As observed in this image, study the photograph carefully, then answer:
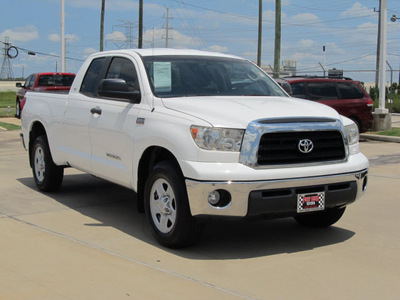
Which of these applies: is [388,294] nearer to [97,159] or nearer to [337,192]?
[337,192]

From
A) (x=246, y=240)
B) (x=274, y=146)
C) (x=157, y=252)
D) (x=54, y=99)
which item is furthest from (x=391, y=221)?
(x=54, y=99)

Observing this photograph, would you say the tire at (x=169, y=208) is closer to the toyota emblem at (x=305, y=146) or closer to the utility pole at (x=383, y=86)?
the toyota emblem at (x=305, y=146)

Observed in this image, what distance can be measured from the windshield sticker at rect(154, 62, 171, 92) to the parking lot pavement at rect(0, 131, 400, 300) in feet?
5.05

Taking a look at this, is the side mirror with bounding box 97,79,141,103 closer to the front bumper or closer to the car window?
the front bumper

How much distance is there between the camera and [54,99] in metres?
7.63

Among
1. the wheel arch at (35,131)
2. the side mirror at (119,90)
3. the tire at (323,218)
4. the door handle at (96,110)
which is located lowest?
the tire at (323,218)

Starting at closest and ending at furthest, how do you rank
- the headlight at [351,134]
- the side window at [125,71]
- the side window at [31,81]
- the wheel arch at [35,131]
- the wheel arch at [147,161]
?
the wheel arch at [147,161], the headlight at [351,134], the side window at [125,71], the wheel arch at [35,131], the side window at [31,81]

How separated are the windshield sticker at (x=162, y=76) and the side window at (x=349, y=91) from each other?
10.7 metres

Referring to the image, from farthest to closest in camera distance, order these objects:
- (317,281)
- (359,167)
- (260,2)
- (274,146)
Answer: (260,2) → (359,167) → (274,146) → (317,281)

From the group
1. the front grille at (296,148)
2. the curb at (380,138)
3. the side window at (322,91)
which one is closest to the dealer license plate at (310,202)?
the front grille at (296,148)

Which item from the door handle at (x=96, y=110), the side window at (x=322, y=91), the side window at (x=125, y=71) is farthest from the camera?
the side window at (x=322, y=91)

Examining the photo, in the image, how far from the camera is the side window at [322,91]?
1545 centimetres

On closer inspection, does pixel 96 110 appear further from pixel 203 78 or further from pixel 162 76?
pixel 203 78

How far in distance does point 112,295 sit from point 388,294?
2078 millimetres
